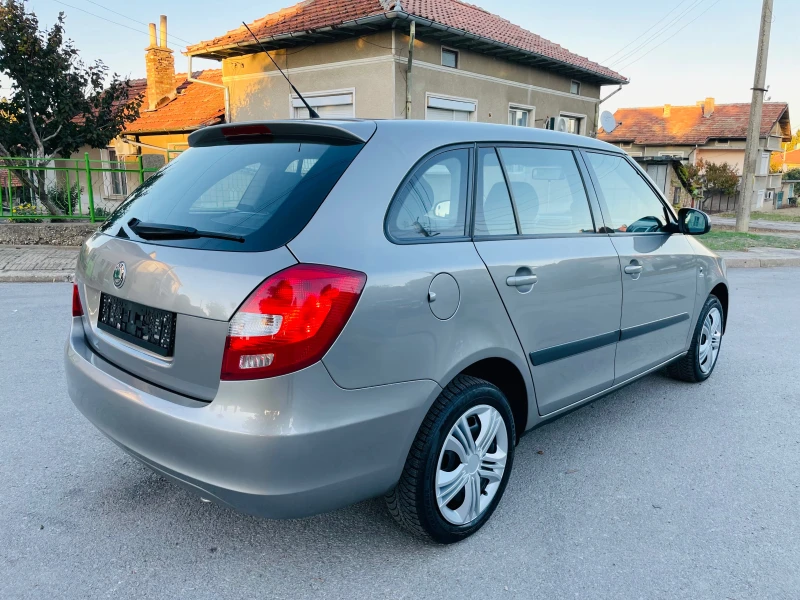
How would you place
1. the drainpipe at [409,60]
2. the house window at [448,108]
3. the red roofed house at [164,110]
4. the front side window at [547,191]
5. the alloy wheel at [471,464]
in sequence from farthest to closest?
the red roofed house at [164,110] < the house window at [448,108] < the drainpipe at [409,60] < the front side window at [547,191] < the alloy wheel at [471,464]

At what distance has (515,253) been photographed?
2.69 metres

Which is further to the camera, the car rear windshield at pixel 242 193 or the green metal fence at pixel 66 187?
the green metal fence at pixel 66 187

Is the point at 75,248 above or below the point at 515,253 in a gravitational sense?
below

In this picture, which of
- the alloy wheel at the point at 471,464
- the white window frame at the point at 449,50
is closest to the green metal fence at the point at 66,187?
the white window frame at the point at 449,50

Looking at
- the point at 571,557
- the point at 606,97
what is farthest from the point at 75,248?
Result: the point at 606,97

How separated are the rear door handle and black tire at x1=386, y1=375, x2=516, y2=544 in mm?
436

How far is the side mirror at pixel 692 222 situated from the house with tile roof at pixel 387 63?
9.28 meters

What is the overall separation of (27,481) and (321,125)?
225cm

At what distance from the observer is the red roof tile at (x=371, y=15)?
13.0 meters

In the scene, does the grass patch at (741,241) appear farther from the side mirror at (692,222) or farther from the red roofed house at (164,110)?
the red roofed house at (164,110)

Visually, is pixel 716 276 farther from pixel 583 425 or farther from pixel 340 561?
pixel 340 561

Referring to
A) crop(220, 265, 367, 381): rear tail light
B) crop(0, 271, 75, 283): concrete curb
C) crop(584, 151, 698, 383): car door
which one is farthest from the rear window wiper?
crop(0, 271, 75, 283): concrete curb

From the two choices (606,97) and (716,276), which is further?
(606,97)

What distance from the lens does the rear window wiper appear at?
7.07 feet
